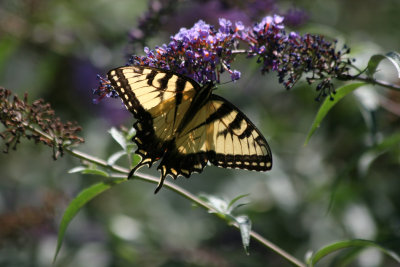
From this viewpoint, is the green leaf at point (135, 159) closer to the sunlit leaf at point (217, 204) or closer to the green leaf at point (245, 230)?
the sunlit leaf at point (217, 204)

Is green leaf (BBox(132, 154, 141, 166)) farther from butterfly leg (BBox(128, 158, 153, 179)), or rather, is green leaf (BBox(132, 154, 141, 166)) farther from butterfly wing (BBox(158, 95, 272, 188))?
butterfly wing (BBox(158, 95, 272, 188))

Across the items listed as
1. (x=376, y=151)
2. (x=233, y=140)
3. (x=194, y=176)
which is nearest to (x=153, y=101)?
(x=233, y=140)

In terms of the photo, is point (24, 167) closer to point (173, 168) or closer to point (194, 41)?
point (173, 168)

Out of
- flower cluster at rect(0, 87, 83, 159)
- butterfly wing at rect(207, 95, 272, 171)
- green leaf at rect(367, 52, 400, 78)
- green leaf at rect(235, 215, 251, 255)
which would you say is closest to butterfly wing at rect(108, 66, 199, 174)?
butterfly wing at rect(207, 95, 272, 171)

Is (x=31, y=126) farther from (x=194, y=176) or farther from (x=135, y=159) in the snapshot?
(x=194, y=176)

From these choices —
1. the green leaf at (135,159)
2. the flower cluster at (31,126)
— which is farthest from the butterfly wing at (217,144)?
the flower cluster at (31,126)

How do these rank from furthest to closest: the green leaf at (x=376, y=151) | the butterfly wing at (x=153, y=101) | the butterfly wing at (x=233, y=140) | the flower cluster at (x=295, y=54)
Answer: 1. the green leaf at (x=376, y=151)
2. the butterfly wing at (x=233, y=140)
3. the butterfly wing at (x=153, y=101)
4. the flower cluster at (x=295, y=54)
